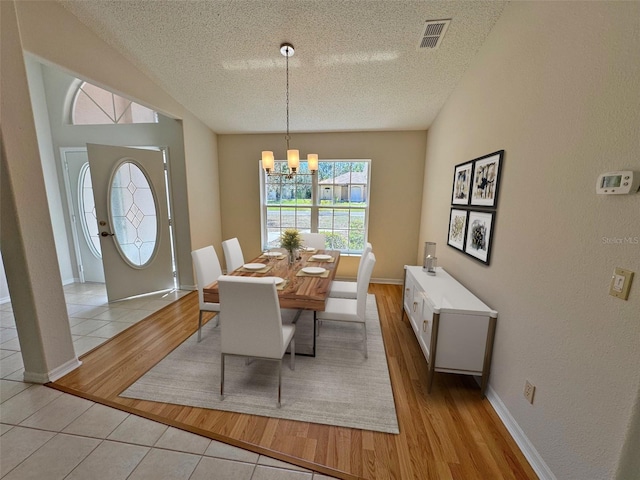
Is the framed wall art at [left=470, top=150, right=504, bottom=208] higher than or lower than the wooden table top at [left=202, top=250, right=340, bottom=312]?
higher

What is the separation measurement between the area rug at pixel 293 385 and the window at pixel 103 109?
10.7 feet

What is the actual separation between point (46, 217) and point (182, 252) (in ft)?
6.37

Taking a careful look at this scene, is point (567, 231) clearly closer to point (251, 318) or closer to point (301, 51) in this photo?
point (251, 318)

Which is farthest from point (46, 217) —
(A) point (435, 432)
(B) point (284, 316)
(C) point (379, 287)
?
A: (C) point (379, 287)

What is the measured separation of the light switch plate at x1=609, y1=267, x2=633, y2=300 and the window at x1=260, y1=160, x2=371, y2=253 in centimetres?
327

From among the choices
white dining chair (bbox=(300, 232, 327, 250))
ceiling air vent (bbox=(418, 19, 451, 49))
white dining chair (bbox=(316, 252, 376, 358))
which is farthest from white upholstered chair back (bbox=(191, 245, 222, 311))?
ceiling air vent (bbox=(418, 19, 451, 49))

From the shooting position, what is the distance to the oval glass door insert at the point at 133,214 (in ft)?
11.0

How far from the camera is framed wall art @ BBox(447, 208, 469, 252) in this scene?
2.36 meters

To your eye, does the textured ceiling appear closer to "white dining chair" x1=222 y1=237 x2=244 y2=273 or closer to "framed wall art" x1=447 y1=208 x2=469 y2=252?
"framed wall art" x1=447 y1=208 x2=469 y2=252

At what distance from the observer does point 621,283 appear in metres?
0.96

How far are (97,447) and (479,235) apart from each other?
2.94 metres

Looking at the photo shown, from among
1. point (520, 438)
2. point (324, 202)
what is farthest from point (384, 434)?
point (324, 202)

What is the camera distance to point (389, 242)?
4.20 metres

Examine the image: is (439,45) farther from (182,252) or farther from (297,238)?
(182,252)
